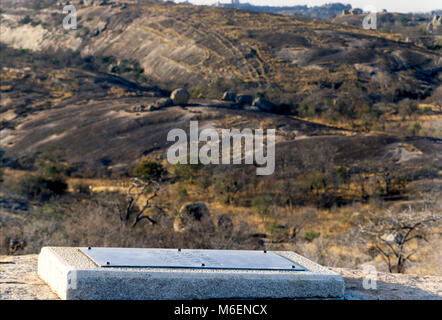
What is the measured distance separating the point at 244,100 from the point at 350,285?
1090 inches

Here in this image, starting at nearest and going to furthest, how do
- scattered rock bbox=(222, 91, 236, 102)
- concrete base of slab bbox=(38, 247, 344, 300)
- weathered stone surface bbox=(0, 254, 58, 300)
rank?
concrete base of slab bbox=(38, 247, 344, 300) → weathered stone surface bbox=(0, 254, 58, 300) → scattered rock bbox=(222, 91, 236, 102)

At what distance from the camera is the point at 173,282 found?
15.7 feet

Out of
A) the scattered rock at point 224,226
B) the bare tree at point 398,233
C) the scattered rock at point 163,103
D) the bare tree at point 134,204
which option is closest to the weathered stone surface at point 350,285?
the bare tree at point 398,233

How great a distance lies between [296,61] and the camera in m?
41.1

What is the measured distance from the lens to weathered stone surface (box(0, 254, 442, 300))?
4.96 meters

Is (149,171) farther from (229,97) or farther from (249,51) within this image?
(249,51)

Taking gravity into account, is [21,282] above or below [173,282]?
below

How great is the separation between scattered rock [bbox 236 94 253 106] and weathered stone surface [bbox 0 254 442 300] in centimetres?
2691

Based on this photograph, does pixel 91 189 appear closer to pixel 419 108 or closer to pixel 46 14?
pixel 419 108

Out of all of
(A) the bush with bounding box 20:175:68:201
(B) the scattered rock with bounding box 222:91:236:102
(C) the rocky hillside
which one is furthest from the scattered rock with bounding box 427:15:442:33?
(A) the bush with bounding box 20:175:68:201

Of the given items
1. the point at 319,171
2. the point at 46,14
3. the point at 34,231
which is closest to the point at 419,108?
the point at 319,171

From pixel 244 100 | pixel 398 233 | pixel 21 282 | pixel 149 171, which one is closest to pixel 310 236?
pixel 398 233

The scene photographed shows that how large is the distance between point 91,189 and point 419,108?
19946 millimetres

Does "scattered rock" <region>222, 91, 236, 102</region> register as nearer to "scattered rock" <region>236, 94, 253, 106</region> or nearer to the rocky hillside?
"scattered rock" <region>236, 94, 253, 106</region>
